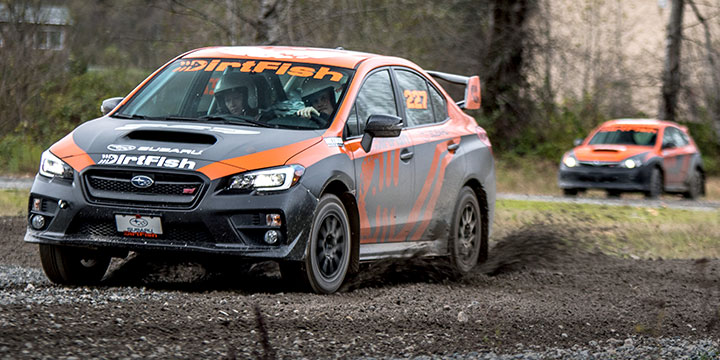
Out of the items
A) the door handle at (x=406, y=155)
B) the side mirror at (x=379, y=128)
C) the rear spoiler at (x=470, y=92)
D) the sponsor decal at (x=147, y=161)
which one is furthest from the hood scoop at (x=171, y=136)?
the rear spoiler at (x=470, y=92)

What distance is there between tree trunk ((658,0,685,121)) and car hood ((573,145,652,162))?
8970 mm

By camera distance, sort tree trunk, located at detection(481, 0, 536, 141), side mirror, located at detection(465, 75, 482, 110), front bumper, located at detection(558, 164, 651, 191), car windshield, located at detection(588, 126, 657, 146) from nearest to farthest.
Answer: side mirror, located at detection(465, 75, 482, 110) < front bumper, located at detection(558, 164, 651, 191) < car windshield, located at detection(588, 126, 657, 146) < tree trunk, located at detection(481, 0, 536, 141)

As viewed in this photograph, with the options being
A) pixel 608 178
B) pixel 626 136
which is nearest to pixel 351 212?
pixel 608 178

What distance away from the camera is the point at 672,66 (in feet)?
98.9

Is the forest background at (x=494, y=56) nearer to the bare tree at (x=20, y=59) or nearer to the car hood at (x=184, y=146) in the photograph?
the bare tree at (x=20, y=59)

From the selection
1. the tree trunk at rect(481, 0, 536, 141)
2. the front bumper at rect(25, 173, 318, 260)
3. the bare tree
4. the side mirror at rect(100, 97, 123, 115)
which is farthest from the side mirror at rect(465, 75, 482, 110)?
the tree trunk at rect(481, 0, 536, 141)

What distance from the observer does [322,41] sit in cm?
2123

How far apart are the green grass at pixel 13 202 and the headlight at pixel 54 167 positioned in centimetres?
521

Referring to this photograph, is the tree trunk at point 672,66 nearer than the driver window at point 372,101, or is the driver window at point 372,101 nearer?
the driver window at point 372,101

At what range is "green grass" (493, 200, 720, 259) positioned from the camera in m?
12.0

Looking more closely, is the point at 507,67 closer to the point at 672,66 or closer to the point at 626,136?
the point at 672,66

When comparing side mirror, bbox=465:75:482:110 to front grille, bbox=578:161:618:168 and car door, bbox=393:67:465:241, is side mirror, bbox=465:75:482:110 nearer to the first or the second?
car door, bbox=393:67:465:241

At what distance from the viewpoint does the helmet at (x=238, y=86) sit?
7.65 m

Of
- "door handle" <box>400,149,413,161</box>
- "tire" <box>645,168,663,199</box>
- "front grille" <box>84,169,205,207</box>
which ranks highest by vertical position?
"front grille" <box>84,169,205,207</box>
